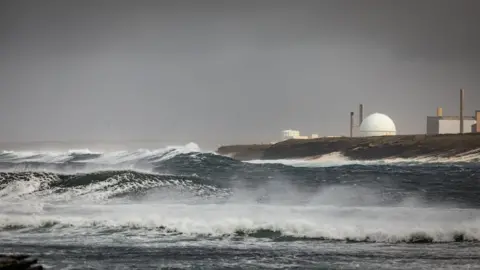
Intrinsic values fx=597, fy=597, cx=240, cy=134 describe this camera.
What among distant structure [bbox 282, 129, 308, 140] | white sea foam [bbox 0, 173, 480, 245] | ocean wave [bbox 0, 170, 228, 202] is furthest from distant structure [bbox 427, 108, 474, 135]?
ocean wave [bbox 0, 170, 228, 202]

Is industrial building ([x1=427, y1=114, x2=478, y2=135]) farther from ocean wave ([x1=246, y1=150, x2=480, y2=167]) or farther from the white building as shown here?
ocean wave ([x1=246, y1=150, x2=480, y2=167])

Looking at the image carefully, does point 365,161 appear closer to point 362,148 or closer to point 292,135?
point 362,148

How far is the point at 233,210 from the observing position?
6652 millimetres

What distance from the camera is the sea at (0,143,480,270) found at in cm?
478

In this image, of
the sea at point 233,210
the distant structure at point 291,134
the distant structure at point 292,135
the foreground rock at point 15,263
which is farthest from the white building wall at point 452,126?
the foreground rock at point 15,263

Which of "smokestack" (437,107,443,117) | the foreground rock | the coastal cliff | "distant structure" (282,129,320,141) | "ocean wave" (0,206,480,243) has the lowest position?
"ocean wave" (0,206,480,243)

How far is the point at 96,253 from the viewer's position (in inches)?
191

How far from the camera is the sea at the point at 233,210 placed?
15.7 ft

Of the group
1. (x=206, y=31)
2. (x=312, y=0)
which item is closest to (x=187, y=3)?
(x=206, y=31)

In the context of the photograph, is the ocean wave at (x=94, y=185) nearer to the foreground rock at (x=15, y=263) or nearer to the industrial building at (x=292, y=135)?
the industrial building at (x=292, y=135)

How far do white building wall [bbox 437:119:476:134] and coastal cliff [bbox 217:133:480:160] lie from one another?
10 centimetres

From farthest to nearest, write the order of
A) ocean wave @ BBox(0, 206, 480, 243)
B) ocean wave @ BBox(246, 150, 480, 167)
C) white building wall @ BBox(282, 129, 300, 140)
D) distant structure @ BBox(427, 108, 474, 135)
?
ocean wave @ BBox(246, 150, 480, 167)
distant structure @ BBox(427, 108, 474, 135)
white building wall @ BBox(282, 129, 300, 140)
ocean wave @ BBox(0, 206, 480, 243)

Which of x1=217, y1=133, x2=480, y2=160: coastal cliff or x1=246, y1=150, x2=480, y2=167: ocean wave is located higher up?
x1=217, y1=133, x2=480, y2=160: coastal cliff

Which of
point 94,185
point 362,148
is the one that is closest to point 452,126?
point 362,148
